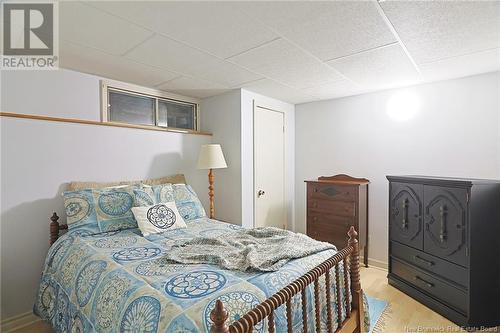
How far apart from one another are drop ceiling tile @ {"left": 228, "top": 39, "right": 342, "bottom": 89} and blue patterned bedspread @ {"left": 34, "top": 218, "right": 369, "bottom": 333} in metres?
1.62

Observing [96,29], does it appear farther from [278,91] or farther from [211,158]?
[278,91]

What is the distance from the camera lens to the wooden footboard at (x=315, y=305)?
0.85 meters

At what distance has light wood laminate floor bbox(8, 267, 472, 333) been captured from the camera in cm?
202

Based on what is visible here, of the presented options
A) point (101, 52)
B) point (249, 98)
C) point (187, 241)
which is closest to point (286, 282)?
point (187, 241)

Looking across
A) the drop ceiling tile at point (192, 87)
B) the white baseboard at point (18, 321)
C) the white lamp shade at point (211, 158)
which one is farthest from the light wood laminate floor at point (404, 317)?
the drop ceiling tile at point (192, 87)

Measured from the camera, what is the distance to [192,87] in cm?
305

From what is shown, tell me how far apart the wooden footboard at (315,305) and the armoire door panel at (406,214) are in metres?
1.17

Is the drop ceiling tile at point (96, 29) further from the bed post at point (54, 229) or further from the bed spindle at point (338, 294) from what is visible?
the bed spindle at point (338, 294)

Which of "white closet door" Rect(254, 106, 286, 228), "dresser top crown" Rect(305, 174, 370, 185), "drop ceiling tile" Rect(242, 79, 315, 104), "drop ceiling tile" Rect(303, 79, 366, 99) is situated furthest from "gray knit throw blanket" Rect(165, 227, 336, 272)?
"drop ceiling tile" Rect(303, 79, 366, 99)

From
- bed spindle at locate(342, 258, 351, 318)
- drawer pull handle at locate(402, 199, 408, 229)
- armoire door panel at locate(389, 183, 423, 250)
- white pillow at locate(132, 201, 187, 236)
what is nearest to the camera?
bed spindle at locate(342, 258, 351, 318)

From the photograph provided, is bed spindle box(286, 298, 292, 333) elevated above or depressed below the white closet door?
below

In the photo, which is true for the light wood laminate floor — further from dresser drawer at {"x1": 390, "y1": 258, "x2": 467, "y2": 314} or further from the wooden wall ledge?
the wooden wall ledge

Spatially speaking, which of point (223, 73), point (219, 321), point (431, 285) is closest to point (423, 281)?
point (431, 285)

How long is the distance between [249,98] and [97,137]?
183 centimetres
